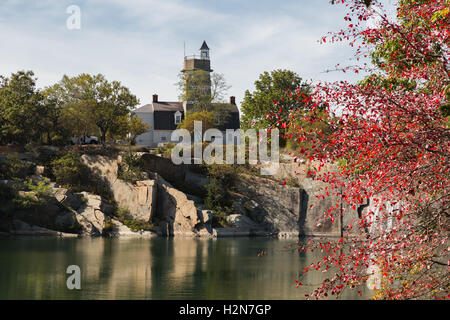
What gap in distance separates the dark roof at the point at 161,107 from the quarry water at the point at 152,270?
35707mm

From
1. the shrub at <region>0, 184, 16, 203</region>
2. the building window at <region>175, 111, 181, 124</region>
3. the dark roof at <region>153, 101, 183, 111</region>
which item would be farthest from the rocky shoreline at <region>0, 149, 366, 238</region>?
the dark roof at <region>153, 101, 183, 111</region>

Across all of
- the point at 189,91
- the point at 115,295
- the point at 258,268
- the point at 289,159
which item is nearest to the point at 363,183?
the point at 115,295

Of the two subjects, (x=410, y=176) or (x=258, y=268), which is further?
(x=258, y=268)

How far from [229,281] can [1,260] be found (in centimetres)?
1098

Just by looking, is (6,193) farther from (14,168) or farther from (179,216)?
(179,216)

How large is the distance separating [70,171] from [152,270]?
794 inches

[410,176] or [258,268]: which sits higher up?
[410,176]

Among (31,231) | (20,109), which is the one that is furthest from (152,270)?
(20,109)

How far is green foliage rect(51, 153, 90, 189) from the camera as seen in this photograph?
42.0m

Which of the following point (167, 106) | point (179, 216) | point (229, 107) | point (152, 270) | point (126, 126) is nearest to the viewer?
point (152, 270)

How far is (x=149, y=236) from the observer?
127 ft

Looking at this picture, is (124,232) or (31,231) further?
(124,232)

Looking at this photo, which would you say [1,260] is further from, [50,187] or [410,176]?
[410,176]

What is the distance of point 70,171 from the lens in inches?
1661
